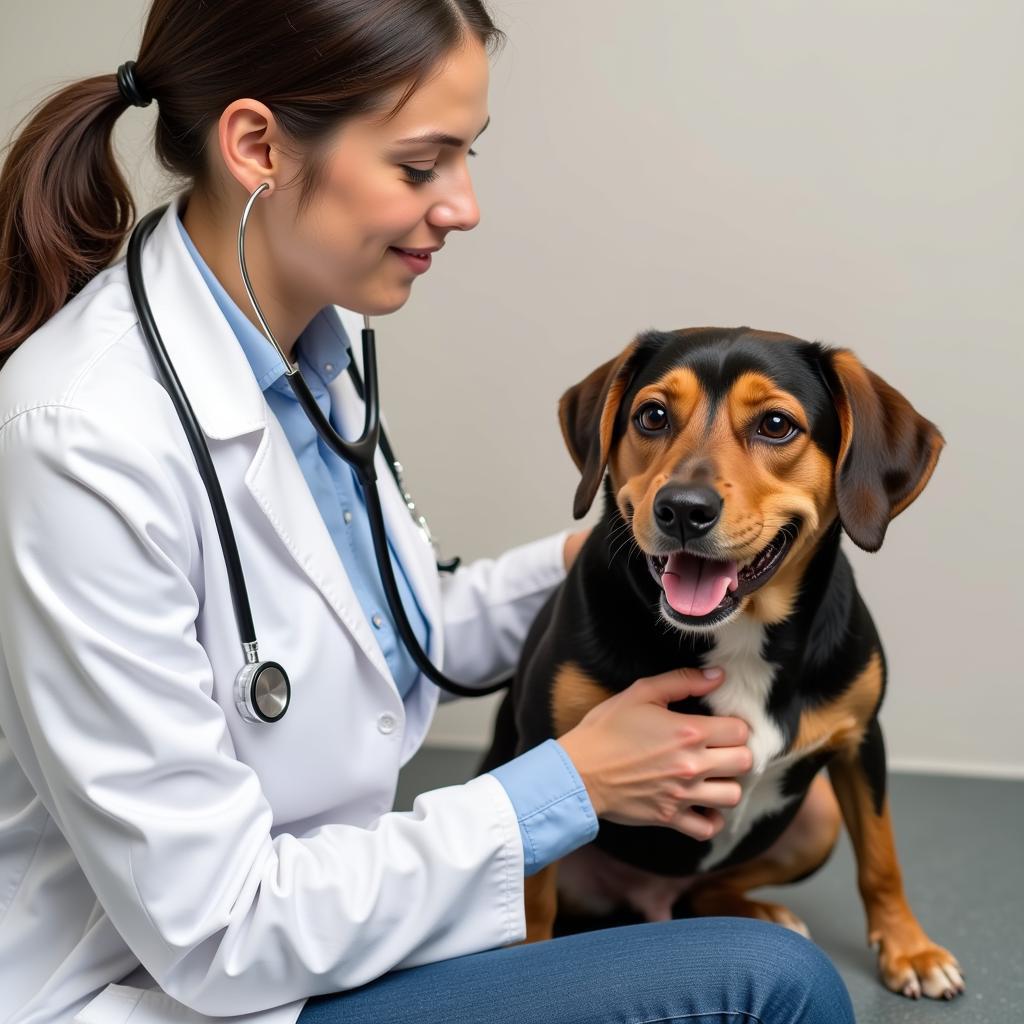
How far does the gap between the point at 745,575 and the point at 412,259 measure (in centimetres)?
61

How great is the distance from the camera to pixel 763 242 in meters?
2.89

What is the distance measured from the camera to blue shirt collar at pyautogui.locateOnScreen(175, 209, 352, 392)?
1591 millimetres

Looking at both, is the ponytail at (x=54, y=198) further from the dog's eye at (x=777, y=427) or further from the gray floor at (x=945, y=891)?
the gray floor at (x=945, y=891)

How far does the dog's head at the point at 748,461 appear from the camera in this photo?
1.52 metres

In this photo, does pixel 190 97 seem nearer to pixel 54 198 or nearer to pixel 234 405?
pixel 54 198

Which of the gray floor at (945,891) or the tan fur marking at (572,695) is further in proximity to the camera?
the gray floor at (945,891)

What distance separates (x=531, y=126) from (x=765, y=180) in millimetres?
584

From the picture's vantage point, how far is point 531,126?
116 inches

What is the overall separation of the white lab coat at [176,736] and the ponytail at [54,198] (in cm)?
7

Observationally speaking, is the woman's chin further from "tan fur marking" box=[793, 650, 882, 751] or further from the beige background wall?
the beige background wall

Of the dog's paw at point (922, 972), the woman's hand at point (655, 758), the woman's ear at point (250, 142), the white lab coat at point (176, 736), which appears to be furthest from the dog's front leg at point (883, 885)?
the woman's ear at point (250, 142)

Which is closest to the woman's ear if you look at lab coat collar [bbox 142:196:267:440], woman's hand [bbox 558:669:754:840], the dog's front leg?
lab coat collar [bbox 142:196:267:440]

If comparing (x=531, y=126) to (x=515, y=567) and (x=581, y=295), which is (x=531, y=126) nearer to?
(x=581, y=295)

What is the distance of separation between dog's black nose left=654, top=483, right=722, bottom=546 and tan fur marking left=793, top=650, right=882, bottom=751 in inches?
16.5
